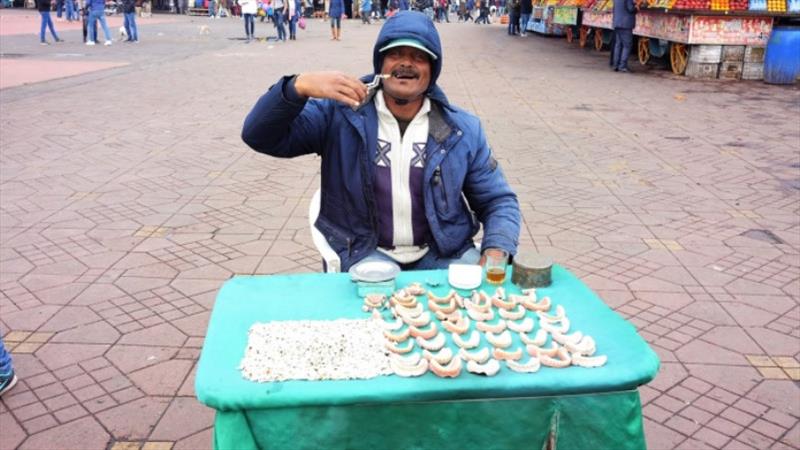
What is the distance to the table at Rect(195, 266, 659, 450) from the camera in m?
1.76

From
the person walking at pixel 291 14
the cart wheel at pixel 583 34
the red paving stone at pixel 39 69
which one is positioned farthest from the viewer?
the person walking at pixel 291 14

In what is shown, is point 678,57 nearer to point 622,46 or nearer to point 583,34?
point 622,46

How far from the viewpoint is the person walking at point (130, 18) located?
18828 millimetres

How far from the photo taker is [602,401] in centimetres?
188

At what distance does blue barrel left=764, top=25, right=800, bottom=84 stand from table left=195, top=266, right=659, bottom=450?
12981 mm

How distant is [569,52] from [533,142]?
42.2 feet

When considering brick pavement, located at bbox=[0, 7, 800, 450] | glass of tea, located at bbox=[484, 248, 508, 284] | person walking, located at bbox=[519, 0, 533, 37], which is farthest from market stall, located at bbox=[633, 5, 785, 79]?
person walking, located at bbox=[519, 0, 533, 37]

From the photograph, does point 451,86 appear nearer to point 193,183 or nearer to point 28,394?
point 193,183

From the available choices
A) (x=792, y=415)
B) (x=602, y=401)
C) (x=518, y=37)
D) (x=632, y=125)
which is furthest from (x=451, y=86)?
(x=518, y=37)

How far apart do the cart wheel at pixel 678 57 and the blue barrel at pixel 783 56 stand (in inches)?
62.5

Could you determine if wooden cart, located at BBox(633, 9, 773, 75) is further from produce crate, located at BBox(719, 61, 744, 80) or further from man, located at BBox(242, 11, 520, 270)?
man, located at BBox(242, 11, 520, 270)

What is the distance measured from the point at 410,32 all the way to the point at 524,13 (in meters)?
26.4

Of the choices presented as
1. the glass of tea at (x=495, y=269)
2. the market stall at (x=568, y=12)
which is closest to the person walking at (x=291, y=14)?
the market stall at (x=568, y=12)

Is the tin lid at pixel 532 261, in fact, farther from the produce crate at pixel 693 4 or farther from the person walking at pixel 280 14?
the person walking at pixel 280 14
